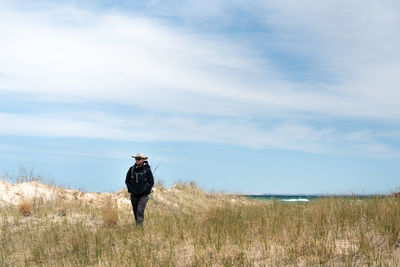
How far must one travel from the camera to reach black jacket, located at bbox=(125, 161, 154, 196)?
12.0m

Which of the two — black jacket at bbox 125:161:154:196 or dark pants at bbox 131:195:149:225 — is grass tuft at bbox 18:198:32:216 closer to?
dark pants at bbox 131:195:149:225

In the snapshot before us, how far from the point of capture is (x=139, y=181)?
12.0 meters

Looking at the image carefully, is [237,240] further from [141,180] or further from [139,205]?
[139,205]

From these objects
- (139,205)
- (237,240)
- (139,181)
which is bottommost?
(237,240)

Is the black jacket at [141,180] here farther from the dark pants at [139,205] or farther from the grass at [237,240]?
the grass at [237,240]

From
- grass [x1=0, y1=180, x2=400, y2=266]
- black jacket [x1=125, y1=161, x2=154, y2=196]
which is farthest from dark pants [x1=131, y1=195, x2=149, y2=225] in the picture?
grass [x1=0, y1=180, x2=400, y2=266]

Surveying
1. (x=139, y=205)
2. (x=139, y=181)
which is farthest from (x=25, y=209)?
(x=139, y=181)

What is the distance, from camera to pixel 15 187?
2130 cm

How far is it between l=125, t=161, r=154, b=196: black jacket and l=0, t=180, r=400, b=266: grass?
97 cm

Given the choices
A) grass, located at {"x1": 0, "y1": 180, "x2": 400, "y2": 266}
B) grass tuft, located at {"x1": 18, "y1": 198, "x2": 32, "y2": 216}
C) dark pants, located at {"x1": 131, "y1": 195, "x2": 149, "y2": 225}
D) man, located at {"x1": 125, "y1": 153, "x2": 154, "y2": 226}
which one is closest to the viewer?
grass, located at {"x1": 0, "y1": 180, "x2": 400, "y2": 266}

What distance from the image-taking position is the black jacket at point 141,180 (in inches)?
471

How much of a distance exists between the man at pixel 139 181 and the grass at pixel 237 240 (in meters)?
0.59

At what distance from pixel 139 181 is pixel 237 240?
3725mm

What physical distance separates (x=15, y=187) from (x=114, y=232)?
11.7 m
